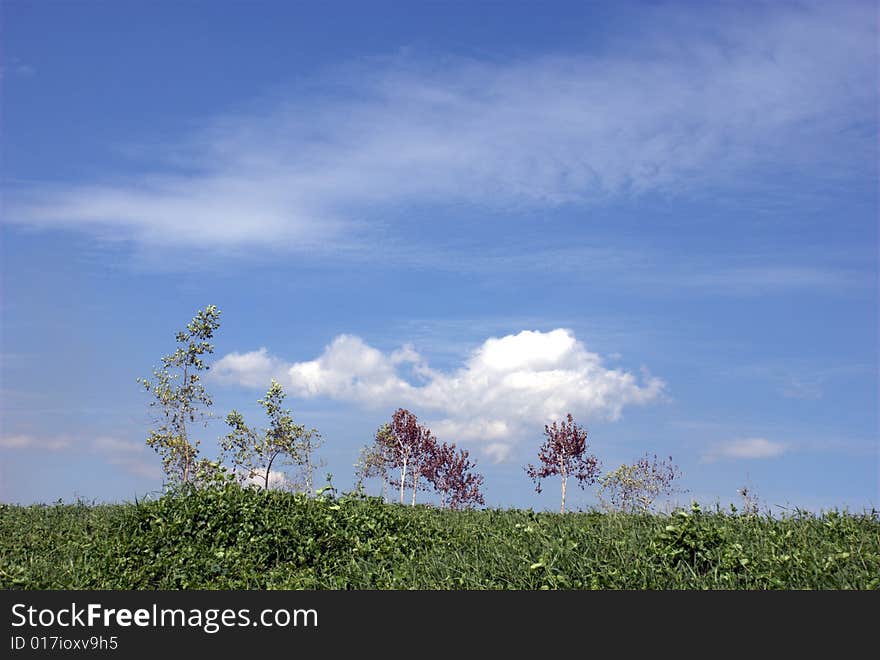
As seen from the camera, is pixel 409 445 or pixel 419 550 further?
pixel 409 445

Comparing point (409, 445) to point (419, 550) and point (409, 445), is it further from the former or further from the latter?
point (419, 550)

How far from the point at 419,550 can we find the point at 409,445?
67.0 feet

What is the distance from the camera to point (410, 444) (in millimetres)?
31406

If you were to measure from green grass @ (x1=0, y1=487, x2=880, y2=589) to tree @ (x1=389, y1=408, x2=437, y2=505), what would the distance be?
17837 millimetres

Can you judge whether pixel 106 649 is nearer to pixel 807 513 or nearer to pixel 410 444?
pixel 807 513

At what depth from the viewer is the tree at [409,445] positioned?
3138cm

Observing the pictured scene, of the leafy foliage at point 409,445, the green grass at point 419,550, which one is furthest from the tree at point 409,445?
the green grass at point 419,550

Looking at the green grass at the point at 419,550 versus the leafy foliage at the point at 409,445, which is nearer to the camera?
the green grass at the point at 419,550

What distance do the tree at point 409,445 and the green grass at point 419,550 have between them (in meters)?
17.8

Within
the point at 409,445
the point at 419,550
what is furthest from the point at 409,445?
the point at 419,550

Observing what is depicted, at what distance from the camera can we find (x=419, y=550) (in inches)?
435

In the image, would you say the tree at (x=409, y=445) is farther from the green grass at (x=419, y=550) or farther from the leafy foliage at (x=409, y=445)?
the green grass at (x=419, y=550)

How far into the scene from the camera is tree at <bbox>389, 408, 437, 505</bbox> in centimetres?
3138

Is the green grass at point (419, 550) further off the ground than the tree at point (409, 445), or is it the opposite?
the tree at point (409, 445)
